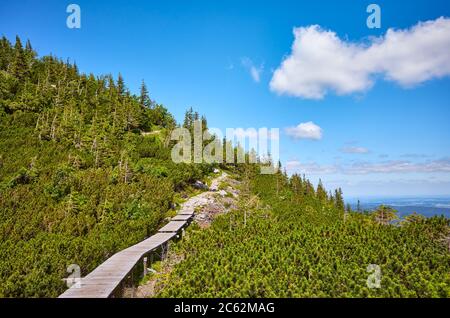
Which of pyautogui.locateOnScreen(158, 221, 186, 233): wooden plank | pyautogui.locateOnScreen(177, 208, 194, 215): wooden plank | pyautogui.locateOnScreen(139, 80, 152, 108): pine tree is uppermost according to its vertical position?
pyautogui.locateOnScreen(139, 80, 152, 108): pine tree

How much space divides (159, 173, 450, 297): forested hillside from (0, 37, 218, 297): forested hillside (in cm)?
487

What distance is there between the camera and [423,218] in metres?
15.8

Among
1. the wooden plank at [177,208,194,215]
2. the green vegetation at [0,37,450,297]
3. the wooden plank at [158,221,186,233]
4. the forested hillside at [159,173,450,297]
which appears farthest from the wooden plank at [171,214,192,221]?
the forested hillside at [159,173,450,297]

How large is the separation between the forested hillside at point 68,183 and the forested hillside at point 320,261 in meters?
4.87

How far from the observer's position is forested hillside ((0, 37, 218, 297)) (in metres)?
13.6

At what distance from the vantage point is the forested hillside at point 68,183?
1355 cm

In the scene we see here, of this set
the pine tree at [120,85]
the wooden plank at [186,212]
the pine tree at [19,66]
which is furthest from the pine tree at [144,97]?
the wooden plank at [186,212]

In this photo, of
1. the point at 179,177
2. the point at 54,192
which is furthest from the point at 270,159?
the point at 54,192

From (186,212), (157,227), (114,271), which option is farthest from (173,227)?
(114,271)

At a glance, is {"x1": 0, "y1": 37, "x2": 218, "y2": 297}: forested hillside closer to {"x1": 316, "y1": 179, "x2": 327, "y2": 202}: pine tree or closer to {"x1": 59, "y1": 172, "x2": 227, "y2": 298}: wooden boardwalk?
{"x1": 59, "y1": 172, "x2": 227, "y2": 298}: wooden boardwalk

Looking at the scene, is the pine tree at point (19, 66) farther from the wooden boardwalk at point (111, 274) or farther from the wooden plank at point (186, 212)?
the wooden boardwalk at point (111, 274)

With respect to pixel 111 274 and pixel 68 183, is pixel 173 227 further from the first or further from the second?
pixel 68 183
